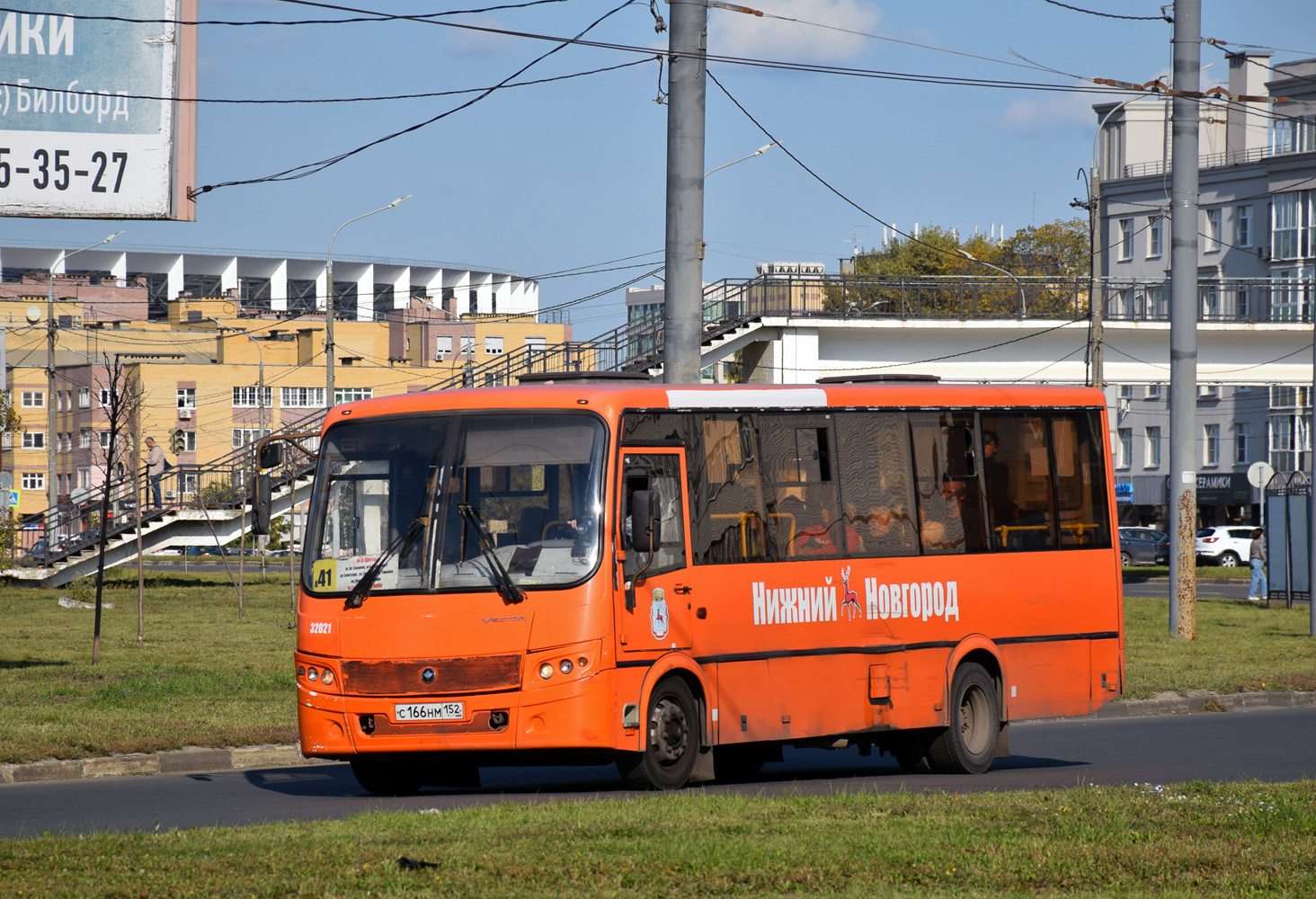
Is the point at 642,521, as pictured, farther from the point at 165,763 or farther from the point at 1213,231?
the point at 1213,231

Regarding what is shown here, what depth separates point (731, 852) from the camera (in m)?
8.08

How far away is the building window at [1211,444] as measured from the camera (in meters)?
85.9

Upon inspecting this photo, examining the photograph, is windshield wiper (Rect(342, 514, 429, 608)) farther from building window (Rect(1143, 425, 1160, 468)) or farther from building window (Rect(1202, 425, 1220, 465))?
building window (Rect(1143, 425, 1160, 468))

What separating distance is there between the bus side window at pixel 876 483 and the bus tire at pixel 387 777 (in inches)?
147

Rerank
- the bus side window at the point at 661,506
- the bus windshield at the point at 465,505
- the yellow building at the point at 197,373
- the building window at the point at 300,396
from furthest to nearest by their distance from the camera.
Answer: the building window at the point at 300,396
the yellow building at the point at 197,373
the bus side window at the point at 661,506
the bus windshield at the point at 465,505

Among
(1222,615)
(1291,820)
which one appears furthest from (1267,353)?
(1291,820)

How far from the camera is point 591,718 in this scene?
1123cm

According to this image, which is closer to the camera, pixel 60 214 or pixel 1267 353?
pixel 60 214

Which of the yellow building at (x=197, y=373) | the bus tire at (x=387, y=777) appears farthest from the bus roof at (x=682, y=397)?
the yellow building at (x=197, y=373)

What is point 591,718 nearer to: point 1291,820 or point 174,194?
point 1291,820

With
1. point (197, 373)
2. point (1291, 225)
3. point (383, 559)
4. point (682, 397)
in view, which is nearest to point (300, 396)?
point (197, 373)

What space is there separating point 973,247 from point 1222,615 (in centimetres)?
6039

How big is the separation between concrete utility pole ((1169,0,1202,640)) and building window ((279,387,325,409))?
84994mm

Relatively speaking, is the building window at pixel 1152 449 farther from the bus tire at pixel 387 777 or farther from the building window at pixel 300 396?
the bus tire at pixel 387 777
